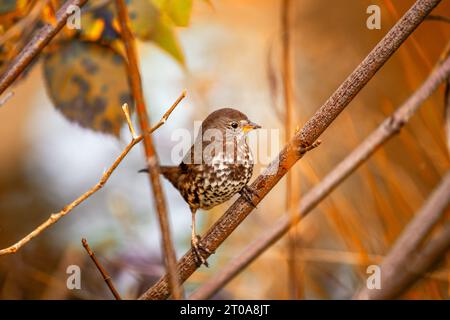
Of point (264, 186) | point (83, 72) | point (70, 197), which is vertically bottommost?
point (264, 186)

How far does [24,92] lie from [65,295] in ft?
3.20

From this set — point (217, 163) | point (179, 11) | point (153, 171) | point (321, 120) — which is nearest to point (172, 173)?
point (217, 163)

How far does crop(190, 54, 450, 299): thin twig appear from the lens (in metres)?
0.47

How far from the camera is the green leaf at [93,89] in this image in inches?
41.0

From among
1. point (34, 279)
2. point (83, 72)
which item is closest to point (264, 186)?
point (83, 72)

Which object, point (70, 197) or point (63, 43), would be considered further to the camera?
point (70, 197)

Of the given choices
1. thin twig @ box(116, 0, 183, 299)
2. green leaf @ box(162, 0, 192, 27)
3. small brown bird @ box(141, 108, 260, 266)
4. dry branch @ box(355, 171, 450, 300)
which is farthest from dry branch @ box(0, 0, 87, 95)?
dry branch @ box(355, 171, 450, 300)

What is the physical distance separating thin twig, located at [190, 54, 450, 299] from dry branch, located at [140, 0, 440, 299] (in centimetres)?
12

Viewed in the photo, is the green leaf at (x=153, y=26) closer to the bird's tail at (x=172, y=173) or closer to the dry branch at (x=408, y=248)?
the bird's tail at (x=172, y=173)

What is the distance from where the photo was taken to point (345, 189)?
75.3 inches

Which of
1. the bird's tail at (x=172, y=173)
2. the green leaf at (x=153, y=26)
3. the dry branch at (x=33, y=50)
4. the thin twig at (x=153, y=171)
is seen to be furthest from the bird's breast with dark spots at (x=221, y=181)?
the thin twig at (x=153, y=171)

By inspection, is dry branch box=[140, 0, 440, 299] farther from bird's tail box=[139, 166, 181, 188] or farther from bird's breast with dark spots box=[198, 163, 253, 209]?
bird's tail box=[139, 166, 181, 188]
